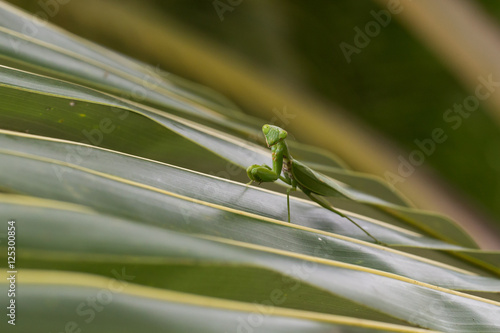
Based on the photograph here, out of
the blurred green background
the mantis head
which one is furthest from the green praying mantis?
the blurred green background

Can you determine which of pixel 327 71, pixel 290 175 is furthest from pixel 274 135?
pixel 327 71

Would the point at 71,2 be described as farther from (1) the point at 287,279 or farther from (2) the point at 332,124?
(1) the point at 287,279

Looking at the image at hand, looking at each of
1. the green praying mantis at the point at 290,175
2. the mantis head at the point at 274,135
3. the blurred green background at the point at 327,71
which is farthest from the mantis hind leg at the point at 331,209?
the blurred green background at the point at 327,71

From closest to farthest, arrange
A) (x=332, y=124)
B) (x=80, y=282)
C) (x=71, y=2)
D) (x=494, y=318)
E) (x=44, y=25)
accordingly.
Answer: (x=80, y=282), (x=494, y=318), (x=44, y=25), (x=71, y=2), (x=332, y=124)

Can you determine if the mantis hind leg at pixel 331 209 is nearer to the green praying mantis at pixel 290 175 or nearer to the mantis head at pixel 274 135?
the green praying mantis at pixel 290 175

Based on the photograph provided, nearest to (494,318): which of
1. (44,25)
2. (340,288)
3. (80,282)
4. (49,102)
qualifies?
(340,288)

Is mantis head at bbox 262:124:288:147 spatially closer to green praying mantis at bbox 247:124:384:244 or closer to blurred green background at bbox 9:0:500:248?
green praying mantis at bbox 247:124:384:244

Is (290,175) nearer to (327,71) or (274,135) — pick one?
(274,135)
